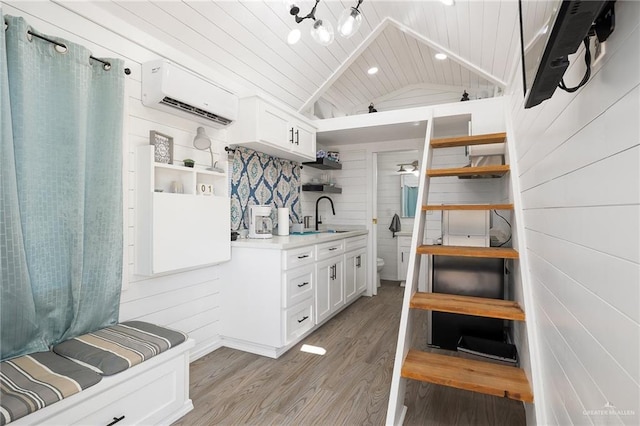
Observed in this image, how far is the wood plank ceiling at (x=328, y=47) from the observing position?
2.22m

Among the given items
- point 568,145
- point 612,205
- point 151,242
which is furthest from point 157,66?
point 612,205

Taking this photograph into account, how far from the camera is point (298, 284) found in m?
2.80

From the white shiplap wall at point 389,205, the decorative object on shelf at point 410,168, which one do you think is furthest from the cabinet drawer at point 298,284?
the decorative object on shelf at point 410,168

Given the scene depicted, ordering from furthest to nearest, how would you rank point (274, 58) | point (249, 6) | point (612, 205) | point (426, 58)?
1. point (426, 58)
2. point (274, 58)
3. point (249, 6)
4. point (612, 205)

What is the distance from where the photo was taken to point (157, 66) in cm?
212

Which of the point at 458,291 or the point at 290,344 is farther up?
the point at 458,291

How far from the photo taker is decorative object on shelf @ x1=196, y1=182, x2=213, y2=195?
2.49 metres

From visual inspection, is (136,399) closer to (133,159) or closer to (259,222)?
(133,159)

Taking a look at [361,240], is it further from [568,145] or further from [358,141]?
[568,145]

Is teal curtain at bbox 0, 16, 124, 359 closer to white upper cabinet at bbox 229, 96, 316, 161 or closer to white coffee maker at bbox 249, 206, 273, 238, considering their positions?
white upper cabinet at bbox 229, 96, 316, 161

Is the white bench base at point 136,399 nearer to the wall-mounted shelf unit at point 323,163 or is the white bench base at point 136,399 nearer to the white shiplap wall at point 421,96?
the wall-mounted shelf unit at point 323,163

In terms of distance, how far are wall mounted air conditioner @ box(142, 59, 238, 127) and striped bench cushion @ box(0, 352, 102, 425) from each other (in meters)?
1.58

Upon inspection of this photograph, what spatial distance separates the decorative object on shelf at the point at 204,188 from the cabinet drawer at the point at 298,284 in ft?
2.90

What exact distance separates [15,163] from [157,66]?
998 mm
